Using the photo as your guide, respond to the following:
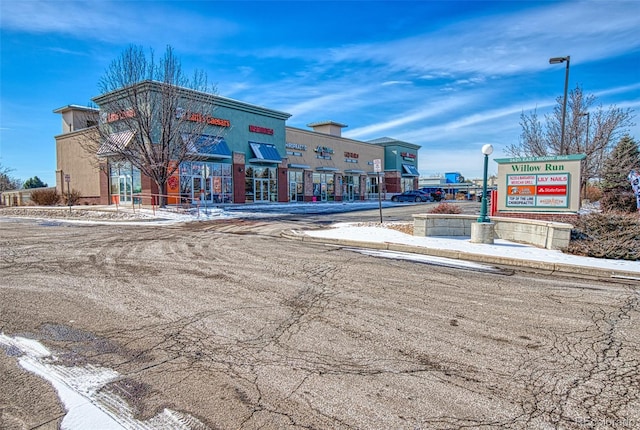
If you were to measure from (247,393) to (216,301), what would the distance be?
9.47ft

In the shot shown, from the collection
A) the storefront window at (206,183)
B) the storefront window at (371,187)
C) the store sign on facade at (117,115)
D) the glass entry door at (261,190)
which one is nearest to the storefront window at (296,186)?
the glass entry door at (261,190)

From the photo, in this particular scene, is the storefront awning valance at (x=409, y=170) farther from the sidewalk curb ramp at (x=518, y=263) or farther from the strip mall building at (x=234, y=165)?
the sidewalk curb ramp at (x=518, y=263)

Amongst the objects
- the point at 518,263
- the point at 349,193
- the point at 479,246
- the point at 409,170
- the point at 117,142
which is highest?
the point at 117,142

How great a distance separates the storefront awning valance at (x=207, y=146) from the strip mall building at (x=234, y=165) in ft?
0.37

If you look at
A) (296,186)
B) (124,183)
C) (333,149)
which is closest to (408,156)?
(333,149)

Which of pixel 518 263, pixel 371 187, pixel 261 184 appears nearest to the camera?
pixel 518 263

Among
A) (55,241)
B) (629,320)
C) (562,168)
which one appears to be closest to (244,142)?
(55,241)

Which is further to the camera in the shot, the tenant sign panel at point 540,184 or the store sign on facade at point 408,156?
the store sign on facade at point 408,156

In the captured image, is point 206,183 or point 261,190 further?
point 261,190

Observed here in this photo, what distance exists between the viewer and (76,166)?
3750cm

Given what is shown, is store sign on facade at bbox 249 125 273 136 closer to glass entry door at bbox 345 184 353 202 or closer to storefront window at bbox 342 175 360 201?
storefront window at bbox 342 175 360 201

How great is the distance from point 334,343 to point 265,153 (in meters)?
33.7

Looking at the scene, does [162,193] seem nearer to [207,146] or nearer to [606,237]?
[207,146]

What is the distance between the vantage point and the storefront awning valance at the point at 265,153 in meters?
36.0
